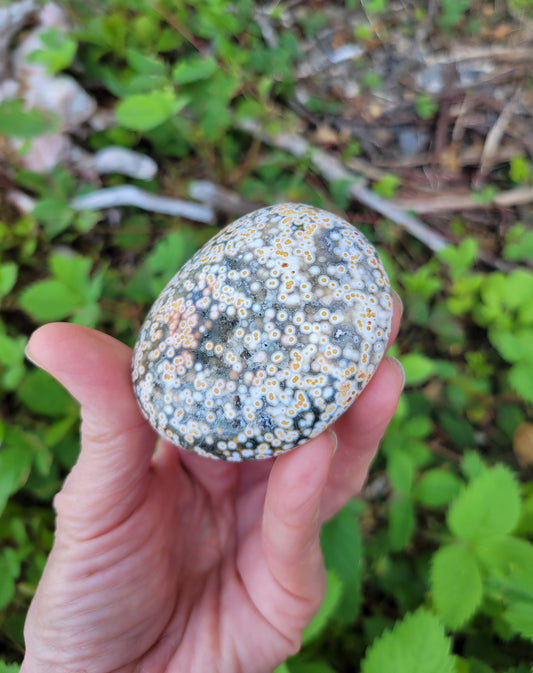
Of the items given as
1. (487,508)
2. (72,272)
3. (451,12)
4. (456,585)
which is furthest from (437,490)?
(451,12)

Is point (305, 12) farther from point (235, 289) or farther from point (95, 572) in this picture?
point (95, 572)

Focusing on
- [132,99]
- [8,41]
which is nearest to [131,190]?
[132,99]

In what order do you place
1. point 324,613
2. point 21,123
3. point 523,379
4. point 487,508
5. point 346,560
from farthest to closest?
point 21,123
point 523,379
point 346,560
point 487,508
point 324,613

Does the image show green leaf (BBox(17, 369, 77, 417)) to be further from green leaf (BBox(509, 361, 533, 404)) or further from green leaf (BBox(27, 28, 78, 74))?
green leaf (BBox(509, 361, 533, 404))

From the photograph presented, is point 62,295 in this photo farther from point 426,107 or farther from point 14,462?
point 426,107

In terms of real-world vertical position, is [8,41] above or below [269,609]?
Result: above

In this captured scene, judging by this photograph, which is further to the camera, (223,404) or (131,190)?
(131,190)

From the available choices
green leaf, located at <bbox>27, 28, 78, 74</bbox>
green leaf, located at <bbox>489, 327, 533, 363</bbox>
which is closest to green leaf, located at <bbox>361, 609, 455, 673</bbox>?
green leaf, located at <bbox>489, 327, 533, 363</bbox>
